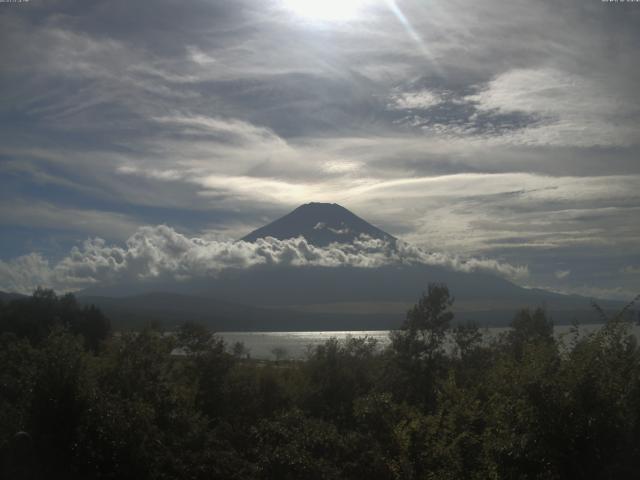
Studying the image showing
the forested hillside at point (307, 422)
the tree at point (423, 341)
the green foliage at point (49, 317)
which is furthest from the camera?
the green foliage at point (49, 317)

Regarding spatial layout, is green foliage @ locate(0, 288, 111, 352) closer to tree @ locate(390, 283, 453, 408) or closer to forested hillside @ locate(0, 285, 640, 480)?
forested hillside @ locate(0, 285, 640, 480)

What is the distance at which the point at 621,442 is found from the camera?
10680mm

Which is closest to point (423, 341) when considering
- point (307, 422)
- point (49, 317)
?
point (307, 422)

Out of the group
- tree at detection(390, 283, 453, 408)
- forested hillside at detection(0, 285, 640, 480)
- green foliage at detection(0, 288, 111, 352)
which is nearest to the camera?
forested hillside at detection(0, 285, 640, 480)

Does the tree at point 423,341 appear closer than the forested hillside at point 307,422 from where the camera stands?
No

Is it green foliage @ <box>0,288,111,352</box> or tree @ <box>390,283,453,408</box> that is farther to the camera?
green foliage @ <box>0,288,111,352</box>

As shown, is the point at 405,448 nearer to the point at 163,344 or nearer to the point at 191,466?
the point at 191,466

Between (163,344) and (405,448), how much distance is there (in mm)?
11012

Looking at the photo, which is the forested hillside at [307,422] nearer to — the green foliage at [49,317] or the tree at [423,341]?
the tree at [423,341]

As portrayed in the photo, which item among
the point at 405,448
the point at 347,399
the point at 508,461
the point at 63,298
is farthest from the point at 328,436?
the point at 63,298

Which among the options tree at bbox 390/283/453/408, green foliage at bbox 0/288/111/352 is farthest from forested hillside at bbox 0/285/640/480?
green foliage at bbox 0/288/111/352

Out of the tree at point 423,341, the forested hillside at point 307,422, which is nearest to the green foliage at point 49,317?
the forested hillside at point 307,422

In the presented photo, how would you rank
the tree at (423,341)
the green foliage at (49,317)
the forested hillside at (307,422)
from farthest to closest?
the green foliage at (49,317) < the tree at (423,341) < the forested hillside at (307,422)

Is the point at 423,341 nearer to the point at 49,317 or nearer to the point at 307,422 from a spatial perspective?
Answer: the point at 307,422
